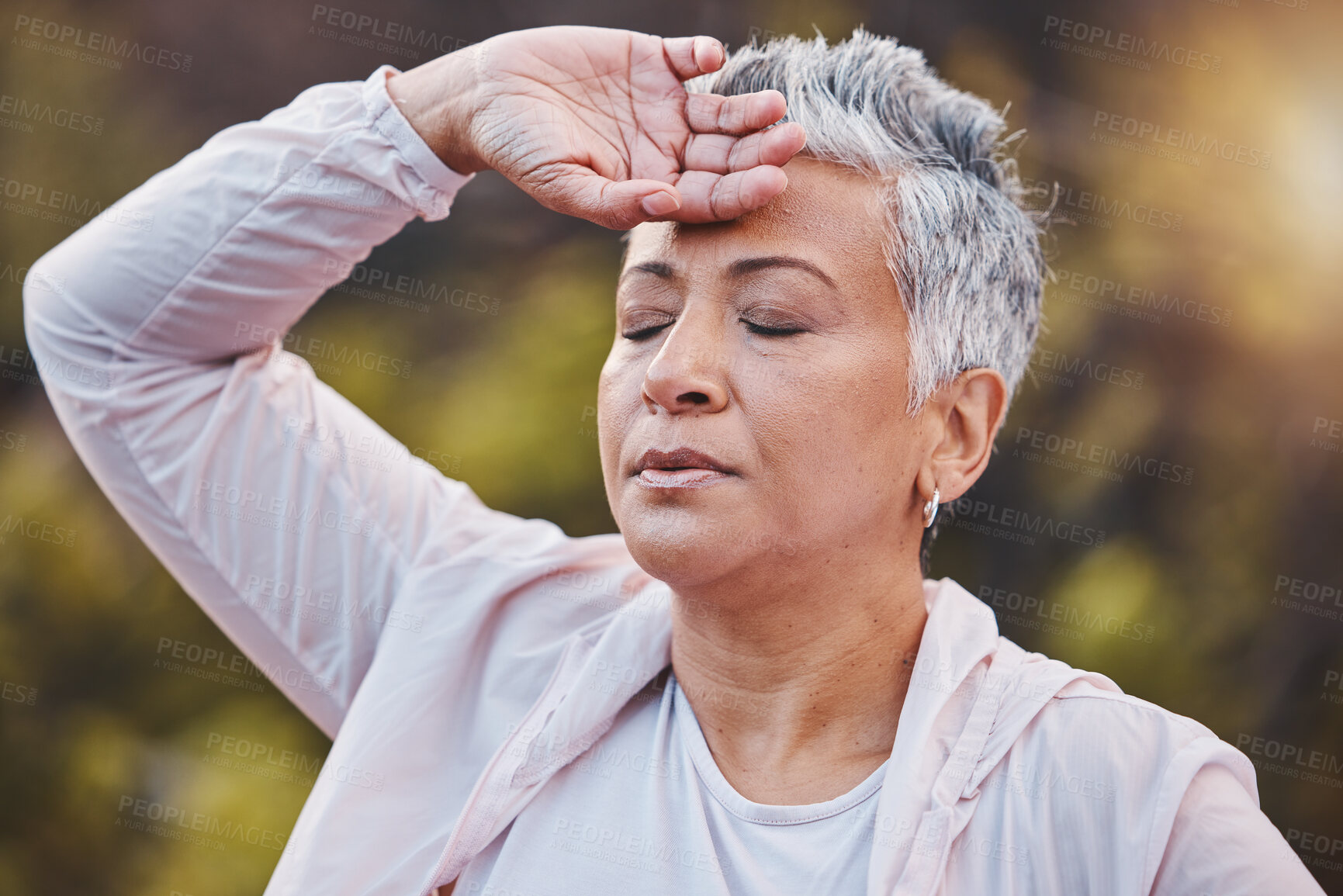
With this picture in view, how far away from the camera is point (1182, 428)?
3.06 meters

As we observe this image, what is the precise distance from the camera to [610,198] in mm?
1618

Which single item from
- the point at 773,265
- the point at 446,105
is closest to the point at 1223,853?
the point at 773,265

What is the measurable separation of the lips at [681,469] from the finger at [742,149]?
475 millimetres

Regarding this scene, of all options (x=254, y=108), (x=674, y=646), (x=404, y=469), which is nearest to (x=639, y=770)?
(x=674, y=646)

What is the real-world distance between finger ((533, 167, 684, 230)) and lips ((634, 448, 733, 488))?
1.21 feet

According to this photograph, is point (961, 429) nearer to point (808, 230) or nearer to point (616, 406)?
point (808, 230)

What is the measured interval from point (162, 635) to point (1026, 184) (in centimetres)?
314

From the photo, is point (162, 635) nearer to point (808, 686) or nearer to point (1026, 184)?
point (808, 686)

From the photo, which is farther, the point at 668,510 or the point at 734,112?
the point at 734,112

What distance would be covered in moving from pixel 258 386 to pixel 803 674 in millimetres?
1165

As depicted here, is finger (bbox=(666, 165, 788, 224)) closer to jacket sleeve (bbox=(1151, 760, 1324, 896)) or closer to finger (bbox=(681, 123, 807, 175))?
finger (bbox=(681, 123, 807, 175))

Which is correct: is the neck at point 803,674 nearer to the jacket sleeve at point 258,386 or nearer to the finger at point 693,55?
the jacket sleeve at point 258,386

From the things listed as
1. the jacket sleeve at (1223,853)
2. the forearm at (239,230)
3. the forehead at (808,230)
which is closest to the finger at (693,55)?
the forehead at (808,230)

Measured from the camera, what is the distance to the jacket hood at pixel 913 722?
1.48 meters
